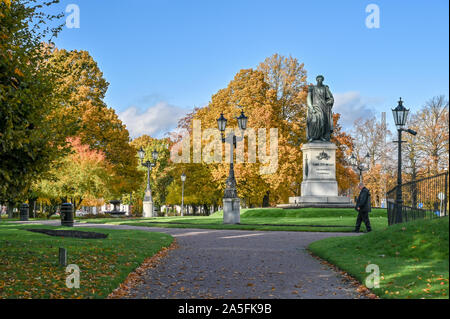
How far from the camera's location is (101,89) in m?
50.7

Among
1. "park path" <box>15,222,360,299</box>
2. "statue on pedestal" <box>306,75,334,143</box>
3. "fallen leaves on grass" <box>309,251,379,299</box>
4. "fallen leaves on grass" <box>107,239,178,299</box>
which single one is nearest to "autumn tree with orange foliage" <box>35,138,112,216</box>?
"statue on pedestal" <box>306,75,334,143</box>

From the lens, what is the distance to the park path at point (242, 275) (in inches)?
340

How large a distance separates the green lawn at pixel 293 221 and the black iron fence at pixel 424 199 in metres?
5.93

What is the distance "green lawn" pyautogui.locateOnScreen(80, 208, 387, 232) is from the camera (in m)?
24.5

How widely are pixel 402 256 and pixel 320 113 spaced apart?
80.4ft

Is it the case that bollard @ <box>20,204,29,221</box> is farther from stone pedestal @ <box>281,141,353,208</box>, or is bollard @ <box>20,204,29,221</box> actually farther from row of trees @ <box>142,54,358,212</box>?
stone pedestal @ <box>281,141,353,208</box>

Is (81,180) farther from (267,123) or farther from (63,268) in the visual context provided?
(63,268)

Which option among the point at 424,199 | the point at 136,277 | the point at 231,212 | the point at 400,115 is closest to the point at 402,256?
the point at 424,199

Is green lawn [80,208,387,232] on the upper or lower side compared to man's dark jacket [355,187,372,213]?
lower

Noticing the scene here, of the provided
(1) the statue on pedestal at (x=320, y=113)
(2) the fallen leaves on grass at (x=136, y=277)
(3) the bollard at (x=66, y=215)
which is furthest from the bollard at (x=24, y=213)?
(2) the fallen leaves on grass at (x=136, y=277)

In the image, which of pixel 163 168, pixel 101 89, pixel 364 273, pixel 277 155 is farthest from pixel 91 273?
pixel 163 168

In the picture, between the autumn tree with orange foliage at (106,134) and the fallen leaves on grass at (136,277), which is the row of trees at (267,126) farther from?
the fallen leaves on grass at (136,277)

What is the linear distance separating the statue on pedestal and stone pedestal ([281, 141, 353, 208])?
0.72 meters

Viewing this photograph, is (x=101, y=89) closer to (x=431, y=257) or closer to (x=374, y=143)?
(x=374, y=143)
